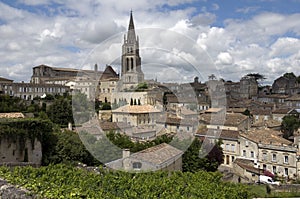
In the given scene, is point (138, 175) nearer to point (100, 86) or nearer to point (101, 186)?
point (101, 186)

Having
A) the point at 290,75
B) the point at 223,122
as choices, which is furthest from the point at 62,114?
the point at 290,75

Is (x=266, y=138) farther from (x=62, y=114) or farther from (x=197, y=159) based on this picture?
(x=62, y=114)

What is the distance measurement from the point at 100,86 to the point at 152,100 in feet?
94.8

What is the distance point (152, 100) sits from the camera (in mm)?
37906

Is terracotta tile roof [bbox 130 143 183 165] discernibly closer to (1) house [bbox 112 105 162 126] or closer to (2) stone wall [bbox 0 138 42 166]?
(2) stone wall [bbox 0 138 42 166]

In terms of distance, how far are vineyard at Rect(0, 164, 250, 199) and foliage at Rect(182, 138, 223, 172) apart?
8.31 m

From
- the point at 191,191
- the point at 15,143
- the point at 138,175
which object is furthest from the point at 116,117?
the point at 191,191

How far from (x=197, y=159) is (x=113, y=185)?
11.1 meters

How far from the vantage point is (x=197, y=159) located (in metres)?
18.2

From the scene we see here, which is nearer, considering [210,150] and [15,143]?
[15,143]

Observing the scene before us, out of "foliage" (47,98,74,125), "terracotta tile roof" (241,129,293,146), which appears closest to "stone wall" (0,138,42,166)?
"terracotta tile roof" (241,129,293,146)

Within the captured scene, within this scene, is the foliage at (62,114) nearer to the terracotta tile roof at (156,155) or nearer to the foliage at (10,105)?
the foliage at (10,105)

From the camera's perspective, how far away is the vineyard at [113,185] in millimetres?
6868

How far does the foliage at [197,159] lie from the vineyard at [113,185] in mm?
8314
